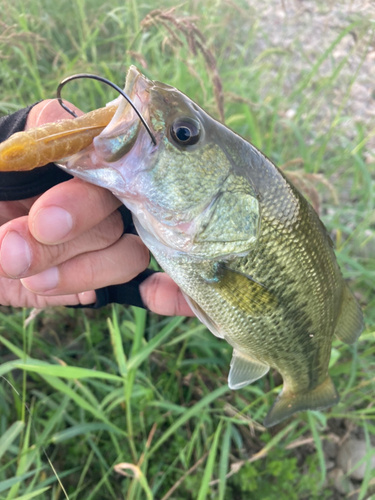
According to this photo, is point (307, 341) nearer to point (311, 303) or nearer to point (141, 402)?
point (311, 303)

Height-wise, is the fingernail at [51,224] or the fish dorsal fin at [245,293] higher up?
the fingernail at [51,224]

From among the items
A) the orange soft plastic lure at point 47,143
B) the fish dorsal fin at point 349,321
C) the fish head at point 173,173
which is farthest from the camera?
the fish dorsal fin at point 349,321

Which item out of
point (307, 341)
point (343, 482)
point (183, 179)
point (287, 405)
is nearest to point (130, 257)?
point (183, 179)

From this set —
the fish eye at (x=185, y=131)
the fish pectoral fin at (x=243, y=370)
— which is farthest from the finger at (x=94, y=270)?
the fish pectoral fin at (x=243, y=370)

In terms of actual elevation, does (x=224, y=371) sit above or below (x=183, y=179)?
below

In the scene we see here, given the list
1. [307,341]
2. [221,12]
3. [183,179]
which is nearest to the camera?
[183,179]

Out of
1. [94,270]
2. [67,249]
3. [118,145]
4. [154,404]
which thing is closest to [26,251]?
[67,249]

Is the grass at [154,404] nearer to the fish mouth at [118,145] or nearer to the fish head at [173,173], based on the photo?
the fish head at [173,173]
